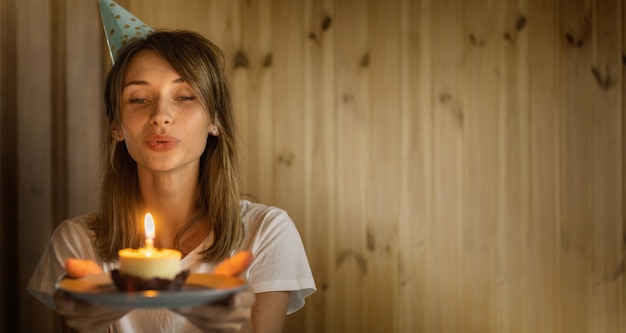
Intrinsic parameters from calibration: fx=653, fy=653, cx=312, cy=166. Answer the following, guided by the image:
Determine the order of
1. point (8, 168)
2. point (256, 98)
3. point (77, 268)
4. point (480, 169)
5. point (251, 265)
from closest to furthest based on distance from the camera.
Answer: point (77, 268)
point (251, 265)
point (8, 168)
point (256, 98)
point (480, 169)

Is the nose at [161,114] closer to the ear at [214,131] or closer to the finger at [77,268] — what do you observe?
the ear at [214,131]

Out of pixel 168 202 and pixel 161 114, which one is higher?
pixel 161 114

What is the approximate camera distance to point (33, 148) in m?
1.96

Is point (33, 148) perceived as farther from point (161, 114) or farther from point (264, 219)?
point (264, 219)

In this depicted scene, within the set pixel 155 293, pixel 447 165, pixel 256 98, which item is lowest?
pixel 155 293

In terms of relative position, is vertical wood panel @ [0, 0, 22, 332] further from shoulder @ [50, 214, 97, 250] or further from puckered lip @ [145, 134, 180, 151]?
puckered lip @ [145, 134, 180, 151]

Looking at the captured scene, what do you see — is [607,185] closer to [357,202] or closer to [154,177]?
[357,202]

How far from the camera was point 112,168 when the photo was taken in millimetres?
1692

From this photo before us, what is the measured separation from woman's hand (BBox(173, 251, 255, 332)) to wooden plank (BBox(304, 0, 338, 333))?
1147 mm

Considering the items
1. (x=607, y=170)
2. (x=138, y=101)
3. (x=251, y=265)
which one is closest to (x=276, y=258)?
(x=251, y=265)

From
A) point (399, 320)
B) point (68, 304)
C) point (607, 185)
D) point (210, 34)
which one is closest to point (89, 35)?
point (210, 34)

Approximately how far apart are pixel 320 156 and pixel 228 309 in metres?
1.25

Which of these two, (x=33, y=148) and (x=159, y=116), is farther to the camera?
(x=33, y=148)

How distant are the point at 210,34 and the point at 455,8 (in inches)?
34.1
